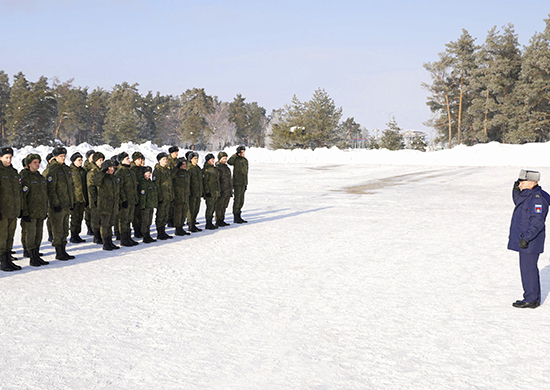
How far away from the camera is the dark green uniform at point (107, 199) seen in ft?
30.6

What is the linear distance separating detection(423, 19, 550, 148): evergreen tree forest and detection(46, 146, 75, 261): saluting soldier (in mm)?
56338

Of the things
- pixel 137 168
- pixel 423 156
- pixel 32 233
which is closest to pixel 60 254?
pixel 32 233

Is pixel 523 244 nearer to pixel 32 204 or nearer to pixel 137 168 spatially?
pixel 32 204

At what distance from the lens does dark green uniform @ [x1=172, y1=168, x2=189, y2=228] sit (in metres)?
11.1

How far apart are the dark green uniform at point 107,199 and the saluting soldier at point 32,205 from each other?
1165 millimetres

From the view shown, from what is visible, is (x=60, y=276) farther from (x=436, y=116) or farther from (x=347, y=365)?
(x=436, y=116)

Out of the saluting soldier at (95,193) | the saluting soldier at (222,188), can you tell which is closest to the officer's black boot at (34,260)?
the saluting soldier at (95,193)

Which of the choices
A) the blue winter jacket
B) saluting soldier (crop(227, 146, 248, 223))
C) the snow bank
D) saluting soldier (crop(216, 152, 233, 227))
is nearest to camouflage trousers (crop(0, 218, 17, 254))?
saluting soldier (crop(216, 152, 233, 227))

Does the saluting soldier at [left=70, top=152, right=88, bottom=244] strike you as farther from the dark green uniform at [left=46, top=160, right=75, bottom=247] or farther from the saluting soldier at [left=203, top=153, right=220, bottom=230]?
the saluting soldier at [left=203, top=153, right=220, bottom=230]

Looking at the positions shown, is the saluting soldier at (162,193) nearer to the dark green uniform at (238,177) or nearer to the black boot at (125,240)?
the black boot at (125,240)

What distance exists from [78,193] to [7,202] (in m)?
2.53

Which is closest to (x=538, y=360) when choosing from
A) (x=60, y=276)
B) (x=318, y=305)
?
(x=318, y=305)

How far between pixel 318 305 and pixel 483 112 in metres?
68.1

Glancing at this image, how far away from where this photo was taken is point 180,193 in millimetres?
11117
